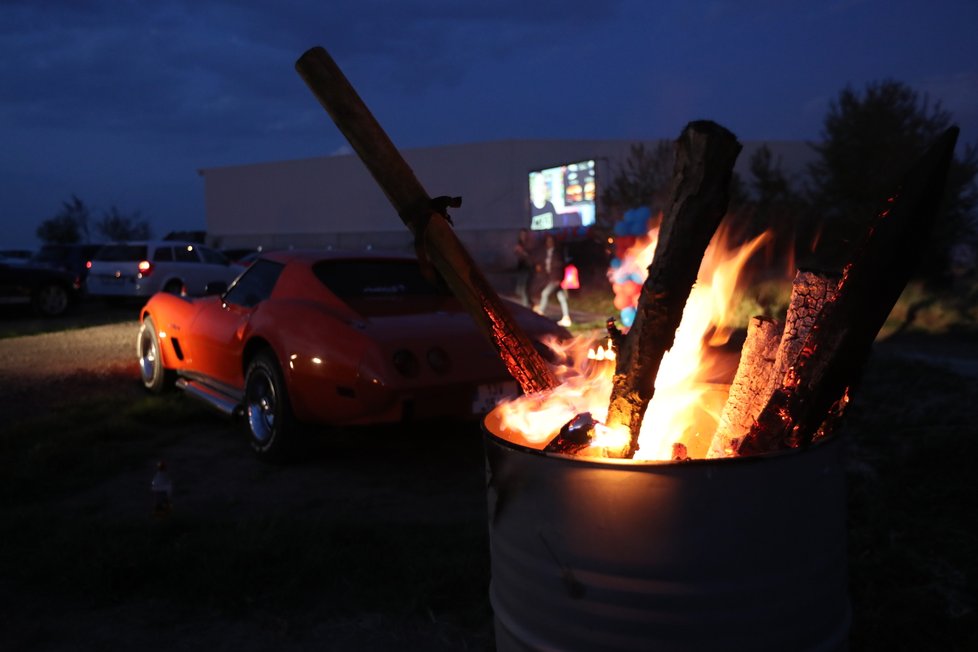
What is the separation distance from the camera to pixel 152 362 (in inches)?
307

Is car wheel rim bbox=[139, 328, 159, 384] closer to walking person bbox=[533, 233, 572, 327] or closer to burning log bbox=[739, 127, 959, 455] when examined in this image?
burning log bbox=[739, 127, 959, 455]

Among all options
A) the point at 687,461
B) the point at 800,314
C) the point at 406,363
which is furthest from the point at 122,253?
the point at 687,461

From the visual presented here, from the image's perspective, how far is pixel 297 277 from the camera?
570cm

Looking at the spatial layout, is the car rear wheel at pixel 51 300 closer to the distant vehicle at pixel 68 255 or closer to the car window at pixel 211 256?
the car window at pixel 211 256

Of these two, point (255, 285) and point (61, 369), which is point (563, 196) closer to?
point (61, 369)

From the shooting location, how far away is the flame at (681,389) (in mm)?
2482

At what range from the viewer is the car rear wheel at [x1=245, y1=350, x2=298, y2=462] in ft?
17.1

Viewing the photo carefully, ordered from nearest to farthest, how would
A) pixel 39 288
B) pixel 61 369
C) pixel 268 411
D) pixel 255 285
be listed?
pixel 268 411
pixel 255 285
pixel 61 369
pixel 39 288

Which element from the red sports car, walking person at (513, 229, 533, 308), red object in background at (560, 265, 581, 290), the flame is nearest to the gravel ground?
the red sports car

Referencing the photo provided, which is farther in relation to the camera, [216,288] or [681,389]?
[216,288]

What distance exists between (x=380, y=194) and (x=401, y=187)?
139ft

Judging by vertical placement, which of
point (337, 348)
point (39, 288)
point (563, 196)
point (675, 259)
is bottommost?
point (39, 288)

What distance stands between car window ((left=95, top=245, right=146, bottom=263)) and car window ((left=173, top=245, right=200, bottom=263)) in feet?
2.37

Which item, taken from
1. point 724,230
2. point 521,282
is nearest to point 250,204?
point 521,282
